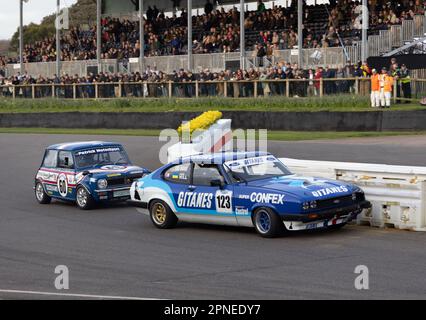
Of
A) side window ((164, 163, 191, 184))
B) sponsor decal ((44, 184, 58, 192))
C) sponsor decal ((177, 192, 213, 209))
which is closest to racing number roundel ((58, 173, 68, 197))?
sponsor decal ((44, 184, 58, 192))

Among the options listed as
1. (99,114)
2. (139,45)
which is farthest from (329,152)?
(139,45)

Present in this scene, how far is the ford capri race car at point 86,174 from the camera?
18547mm

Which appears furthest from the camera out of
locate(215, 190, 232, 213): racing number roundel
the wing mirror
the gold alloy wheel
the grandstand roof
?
the grandstand roof

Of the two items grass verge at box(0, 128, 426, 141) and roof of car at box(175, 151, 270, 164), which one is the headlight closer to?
roof of car at box(175, 151, 270, 164)

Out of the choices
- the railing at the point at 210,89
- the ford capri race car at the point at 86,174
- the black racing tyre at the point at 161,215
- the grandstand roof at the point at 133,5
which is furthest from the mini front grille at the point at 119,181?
the grandstand roof at the point at 133,5

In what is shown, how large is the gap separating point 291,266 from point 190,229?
4.15 metres

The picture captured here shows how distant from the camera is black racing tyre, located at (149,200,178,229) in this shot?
610 inches

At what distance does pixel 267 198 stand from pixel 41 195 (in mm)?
7634

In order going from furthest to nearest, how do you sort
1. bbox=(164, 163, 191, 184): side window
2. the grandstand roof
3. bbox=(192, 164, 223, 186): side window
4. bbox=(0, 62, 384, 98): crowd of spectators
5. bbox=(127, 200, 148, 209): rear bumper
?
the grandstand roof → bbox=(0, 62, 384, 98): crowd of spectators → bbox=(127, 200, 148, 209): rear bumper → bbox=(164, 163, 191, 184): side window → bbox=(192, 164, 223, 186): side window

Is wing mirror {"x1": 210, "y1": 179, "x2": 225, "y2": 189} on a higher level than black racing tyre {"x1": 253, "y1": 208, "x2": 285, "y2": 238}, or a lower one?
higher

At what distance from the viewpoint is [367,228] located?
14586mm

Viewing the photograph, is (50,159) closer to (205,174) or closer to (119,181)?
(119,181)

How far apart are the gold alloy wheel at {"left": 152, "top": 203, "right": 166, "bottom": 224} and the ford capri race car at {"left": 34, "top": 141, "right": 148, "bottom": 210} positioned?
2.90 metres

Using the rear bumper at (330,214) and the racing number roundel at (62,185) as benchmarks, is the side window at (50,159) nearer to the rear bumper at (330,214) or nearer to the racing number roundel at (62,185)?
the racing number roundel at (62,185)
